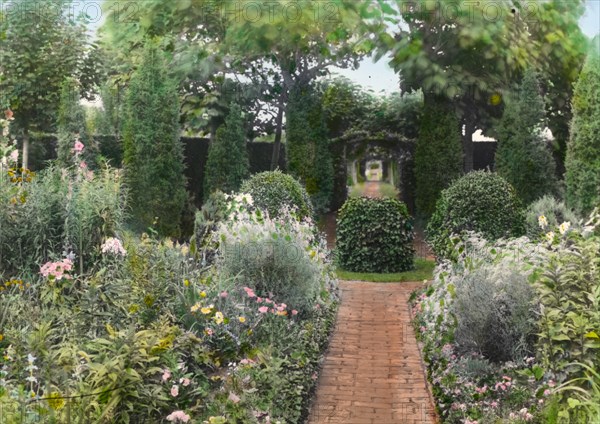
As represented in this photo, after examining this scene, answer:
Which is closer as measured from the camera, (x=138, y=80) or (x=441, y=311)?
(x=441, y=311)

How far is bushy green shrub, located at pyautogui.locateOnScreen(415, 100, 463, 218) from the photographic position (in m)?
16.7

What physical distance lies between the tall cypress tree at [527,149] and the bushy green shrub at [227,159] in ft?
18.4

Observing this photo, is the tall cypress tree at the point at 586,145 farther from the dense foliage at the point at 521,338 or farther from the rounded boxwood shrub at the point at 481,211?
the dense foliage at the point at 521,338

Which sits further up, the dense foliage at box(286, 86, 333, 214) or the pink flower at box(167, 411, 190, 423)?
the dense foliage at box(286, 86, 333, 214)

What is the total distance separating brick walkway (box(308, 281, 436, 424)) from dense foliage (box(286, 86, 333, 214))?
25.8 ft

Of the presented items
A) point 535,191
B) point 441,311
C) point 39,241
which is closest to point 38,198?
point 39,241

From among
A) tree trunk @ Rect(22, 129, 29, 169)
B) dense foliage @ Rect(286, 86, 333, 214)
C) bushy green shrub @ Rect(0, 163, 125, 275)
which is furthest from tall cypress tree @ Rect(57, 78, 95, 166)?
bushy green shrub @ Rect(0, 163, 125, 275)

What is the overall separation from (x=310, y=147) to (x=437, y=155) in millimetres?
2888

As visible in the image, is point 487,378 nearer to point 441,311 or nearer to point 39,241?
point 441,311

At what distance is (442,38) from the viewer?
57.2ft

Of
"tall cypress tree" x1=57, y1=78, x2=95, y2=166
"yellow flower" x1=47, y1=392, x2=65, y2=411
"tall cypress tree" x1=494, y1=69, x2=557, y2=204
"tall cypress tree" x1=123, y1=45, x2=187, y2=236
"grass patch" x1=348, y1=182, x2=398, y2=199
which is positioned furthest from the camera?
"grass patch" x1=348, y1=182, x2=398, y2=199

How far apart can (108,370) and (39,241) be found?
263 centimetres

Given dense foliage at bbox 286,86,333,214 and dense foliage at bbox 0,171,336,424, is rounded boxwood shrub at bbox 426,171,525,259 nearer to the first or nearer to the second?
dense foliage at bbox 0,171,336,424

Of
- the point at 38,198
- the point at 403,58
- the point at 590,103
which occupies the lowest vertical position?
the point at 38,198
